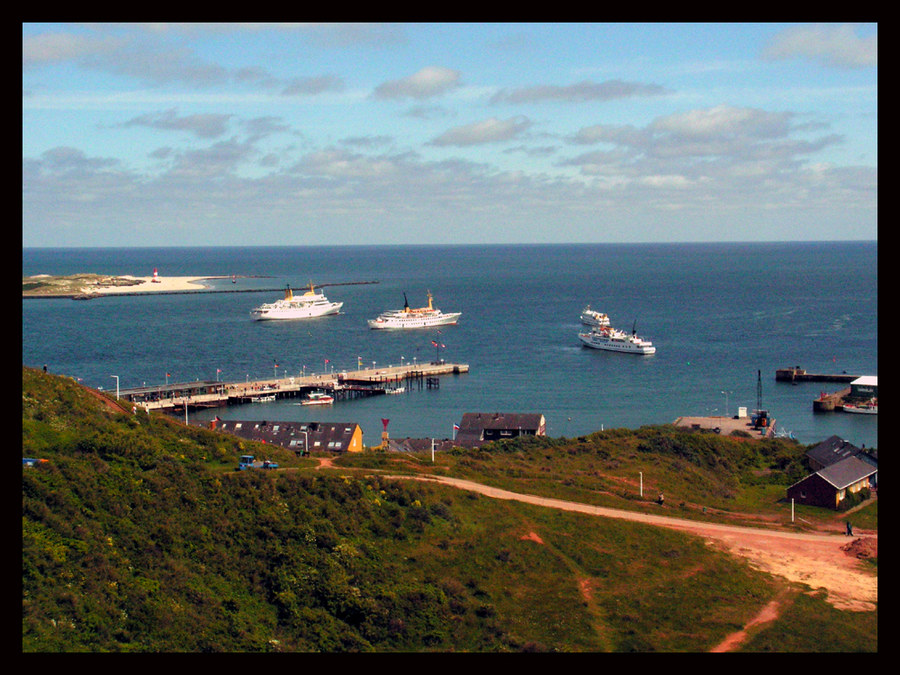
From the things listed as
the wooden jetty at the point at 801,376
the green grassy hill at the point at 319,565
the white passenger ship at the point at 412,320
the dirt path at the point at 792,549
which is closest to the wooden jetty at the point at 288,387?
the wooden jetty at the point at 801,376

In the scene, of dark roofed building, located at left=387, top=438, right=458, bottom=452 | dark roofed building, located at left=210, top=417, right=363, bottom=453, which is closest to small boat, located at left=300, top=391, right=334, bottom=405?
dark roofed building, located at left=210, top=417, right=363, bottom=453

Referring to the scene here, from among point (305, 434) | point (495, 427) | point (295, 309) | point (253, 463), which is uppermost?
point (295, 309)

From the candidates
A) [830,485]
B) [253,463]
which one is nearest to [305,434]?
[253,463]

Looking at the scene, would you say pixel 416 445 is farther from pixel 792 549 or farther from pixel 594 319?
pixel 594 319

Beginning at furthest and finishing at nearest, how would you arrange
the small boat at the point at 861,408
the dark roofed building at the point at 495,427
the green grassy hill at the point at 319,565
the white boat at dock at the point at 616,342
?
the white boat at dock at the point at 616,342
the small boat at the point at 861,408
the dark roofed building at the point at 495,427
the green grassy hill at the point at 319,565

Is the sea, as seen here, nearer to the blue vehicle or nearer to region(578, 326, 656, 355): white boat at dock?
region(578, 326, 656, 355): white boat at dock

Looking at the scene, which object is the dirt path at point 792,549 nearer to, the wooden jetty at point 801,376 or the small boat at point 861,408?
Answer: the small boat at point 861,408
